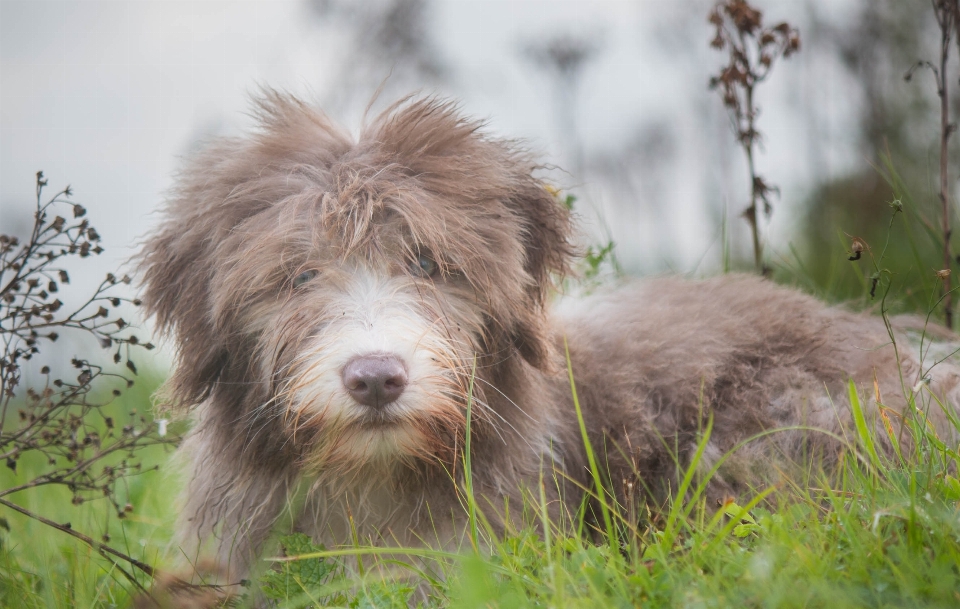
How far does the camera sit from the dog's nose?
8.09 ft

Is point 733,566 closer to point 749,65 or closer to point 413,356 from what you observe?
point 413,356

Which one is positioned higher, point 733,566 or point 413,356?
point 413,356

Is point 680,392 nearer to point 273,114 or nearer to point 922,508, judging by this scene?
point 922,508

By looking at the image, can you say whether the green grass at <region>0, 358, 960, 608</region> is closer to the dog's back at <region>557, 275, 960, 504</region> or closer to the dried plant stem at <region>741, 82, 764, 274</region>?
the dog's back at <region>557, 275, 960, 504</region>

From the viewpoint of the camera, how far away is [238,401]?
3.13 metres

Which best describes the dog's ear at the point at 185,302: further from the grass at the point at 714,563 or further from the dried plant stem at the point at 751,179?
the dried plant stem at the point at 751,179

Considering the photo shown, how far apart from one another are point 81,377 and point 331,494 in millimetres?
1051

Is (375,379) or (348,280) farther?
(348,280)

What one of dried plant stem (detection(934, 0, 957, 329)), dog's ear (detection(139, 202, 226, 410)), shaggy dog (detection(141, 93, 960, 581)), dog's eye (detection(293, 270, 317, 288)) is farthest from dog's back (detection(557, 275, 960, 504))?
dog's ear (detection(139, 202, 226, 410))

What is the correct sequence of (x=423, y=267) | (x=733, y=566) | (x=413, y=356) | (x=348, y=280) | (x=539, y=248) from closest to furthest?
1. (x=733, y=566)
2. (x=413, y=356)
3. (x=348, y=280)
4. (x=423, y=267)
5. (x=539, y=248)

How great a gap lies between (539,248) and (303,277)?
3.23 ft

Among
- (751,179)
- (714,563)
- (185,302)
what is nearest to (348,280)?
(185,302)

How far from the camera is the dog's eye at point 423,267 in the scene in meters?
2.98

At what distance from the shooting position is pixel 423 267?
3018 mm
